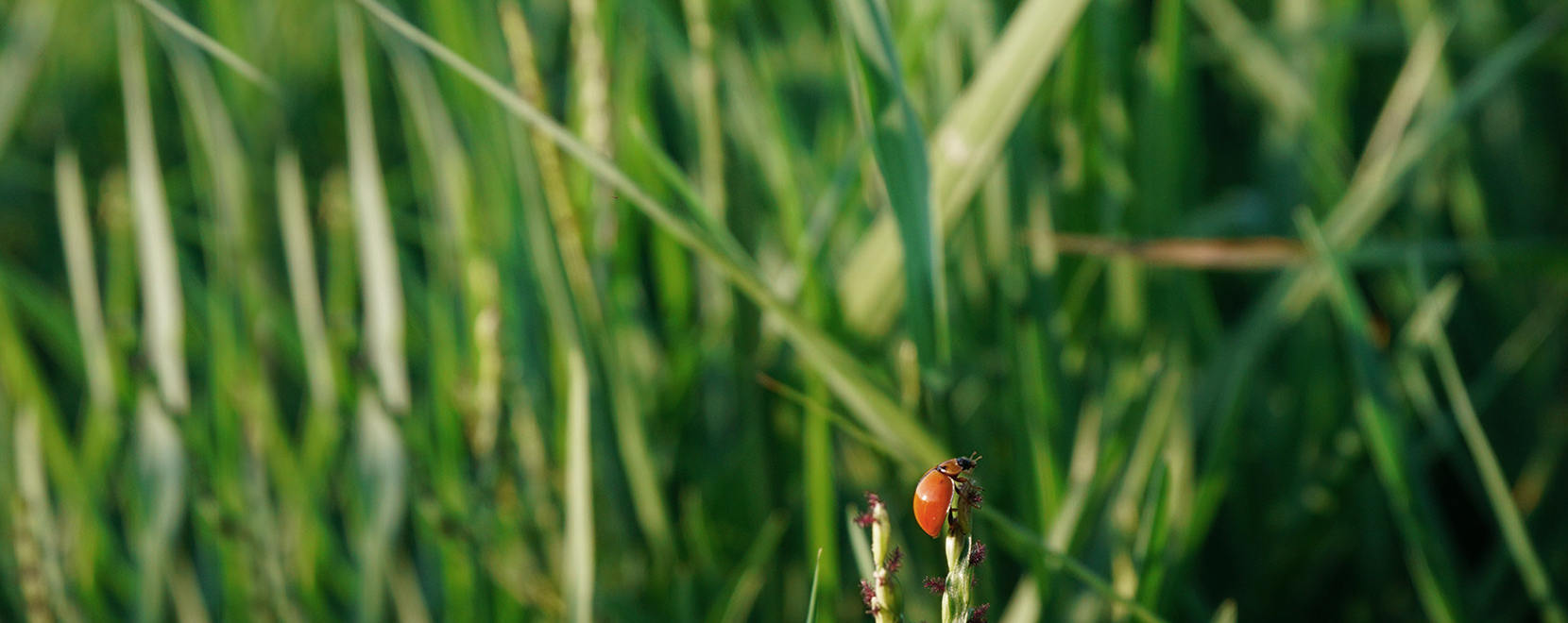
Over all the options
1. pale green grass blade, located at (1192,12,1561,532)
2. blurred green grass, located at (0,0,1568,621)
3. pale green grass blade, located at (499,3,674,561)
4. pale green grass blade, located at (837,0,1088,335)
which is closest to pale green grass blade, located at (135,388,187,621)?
blurred green grass, located at (0,0,1568,621)

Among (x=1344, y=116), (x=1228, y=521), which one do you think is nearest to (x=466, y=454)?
(x=1228, y=521)

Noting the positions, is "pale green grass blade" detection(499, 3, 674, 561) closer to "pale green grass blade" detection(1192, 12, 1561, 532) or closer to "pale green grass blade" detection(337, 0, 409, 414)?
"pale green grass blade" detection(337, 0, 409, 414)

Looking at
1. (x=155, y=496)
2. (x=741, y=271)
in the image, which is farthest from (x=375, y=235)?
(x=741, y=271)

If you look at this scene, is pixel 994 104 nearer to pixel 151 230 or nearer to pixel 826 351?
pixel 826 351

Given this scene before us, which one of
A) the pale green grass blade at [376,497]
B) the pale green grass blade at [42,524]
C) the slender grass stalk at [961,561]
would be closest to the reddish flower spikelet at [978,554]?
the slender grass stalk at [961,561]

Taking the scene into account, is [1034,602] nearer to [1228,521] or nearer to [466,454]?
[1228,521]

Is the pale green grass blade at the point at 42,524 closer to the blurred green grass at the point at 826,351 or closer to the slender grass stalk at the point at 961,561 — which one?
the blurred green grass at the point at 826,351

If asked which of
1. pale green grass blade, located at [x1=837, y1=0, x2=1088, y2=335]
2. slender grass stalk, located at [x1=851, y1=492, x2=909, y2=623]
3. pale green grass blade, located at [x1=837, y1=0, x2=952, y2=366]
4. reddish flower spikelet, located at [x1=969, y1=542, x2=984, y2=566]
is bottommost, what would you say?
slender grass stalk, located at [x1=851, y1=492, x2=909, y2=623]
